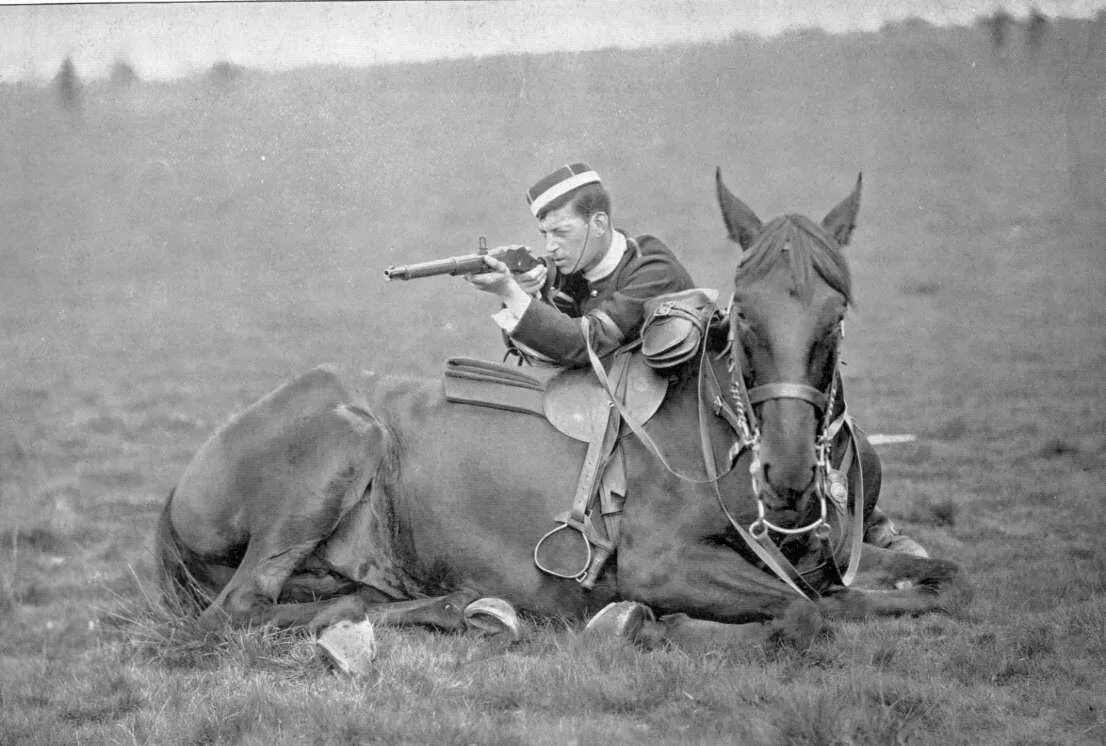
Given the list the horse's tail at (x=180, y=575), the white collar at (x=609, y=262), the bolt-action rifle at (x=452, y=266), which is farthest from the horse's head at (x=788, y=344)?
the horse's tail at (x=180, y=575)

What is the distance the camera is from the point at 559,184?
571cm

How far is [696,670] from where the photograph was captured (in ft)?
14.5

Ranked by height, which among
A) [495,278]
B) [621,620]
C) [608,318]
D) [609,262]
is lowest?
[621,620]

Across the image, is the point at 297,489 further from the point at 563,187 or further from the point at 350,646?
the point at 563,187

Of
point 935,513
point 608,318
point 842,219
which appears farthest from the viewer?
point 935,513

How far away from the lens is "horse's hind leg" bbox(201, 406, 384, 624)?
5.50 meters

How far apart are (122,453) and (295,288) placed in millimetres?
2077

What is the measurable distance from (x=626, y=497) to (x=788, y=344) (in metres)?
1.25

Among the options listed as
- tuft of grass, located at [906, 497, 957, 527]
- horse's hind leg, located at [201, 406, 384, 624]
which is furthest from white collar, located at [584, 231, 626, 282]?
tuft of grass, located at [906, 497, 957, 527]

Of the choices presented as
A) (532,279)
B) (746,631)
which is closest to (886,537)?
(746,631)

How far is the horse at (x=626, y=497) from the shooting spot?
459cm

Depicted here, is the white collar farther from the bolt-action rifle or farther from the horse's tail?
the horse's tail

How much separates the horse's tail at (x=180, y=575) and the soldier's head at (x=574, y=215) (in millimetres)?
2477

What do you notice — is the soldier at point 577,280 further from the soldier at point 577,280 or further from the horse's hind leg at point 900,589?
the horse's hind leg at point 900,589
